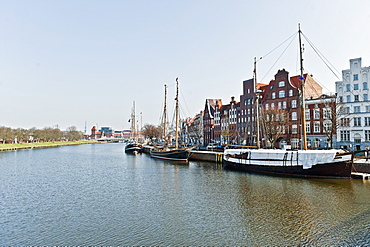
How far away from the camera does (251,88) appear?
259 ft

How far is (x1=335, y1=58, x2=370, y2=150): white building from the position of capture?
164 ft

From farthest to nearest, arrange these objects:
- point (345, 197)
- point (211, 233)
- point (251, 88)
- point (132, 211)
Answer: point (251, 88)
point (345, 197)
point (132, 211)
point (211, 233)

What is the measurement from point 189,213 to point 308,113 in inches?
1923

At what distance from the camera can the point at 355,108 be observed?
2010 inches

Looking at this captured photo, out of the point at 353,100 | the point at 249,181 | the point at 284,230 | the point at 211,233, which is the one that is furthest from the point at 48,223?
the point at 353,100

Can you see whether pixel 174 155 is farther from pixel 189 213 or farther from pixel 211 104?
pixel 211 104

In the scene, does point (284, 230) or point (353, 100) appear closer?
point (284, 230)

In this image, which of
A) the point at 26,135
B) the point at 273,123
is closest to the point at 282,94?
the point at 273,123

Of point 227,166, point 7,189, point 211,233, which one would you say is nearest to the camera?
point 211,233

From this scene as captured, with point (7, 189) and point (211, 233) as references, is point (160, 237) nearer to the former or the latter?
point (211, 233)

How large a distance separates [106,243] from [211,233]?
5759 millimetres

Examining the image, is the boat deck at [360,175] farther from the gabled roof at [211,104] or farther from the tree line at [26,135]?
the tree line at [26,135]

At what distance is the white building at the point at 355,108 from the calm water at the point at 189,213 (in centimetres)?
2525

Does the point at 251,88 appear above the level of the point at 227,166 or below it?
above
